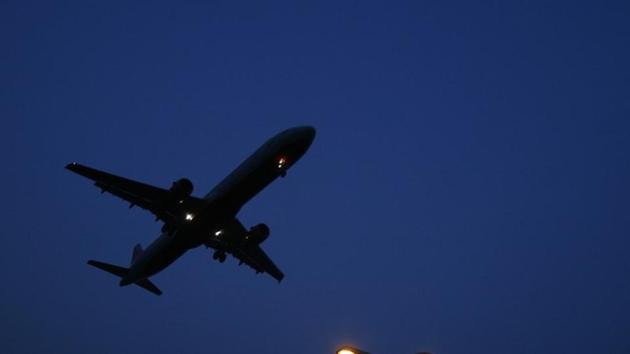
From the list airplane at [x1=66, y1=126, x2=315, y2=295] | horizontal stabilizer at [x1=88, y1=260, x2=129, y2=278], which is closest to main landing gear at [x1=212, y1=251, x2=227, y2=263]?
airplane at [x1=66, y1=126, x2=315, y2=295]

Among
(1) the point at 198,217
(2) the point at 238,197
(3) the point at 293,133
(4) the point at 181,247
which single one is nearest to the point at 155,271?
(4) the point at 181,247

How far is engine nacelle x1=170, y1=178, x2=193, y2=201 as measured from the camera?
38.6 meters

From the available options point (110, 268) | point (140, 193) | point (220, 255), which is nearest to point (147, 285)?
point (110, 268)

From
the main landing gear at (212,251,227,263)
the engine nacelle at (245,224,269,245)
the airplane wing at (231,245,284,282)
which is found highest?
the engine nacelle at (245,224,269,245)

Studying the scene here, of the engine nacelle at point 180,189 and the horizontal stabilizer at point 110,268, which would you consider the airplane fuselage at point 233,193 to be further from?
the horizontal stabilizer at point 110,268

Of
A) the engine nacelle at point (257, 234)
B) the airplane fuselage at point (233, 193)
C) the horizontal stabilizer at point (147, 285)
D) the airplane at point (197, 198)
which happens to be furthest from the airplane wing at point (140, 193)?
the horizontal stabilizer at point (147, 285)

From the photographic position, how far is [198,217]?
39.7m

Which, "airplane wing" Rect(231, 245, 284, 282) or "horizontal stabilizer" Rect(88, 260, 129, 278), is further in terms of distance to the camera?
"horizontal stabilizer" Rect(88, 260, 129, 278)

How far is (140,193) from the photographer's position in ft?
130

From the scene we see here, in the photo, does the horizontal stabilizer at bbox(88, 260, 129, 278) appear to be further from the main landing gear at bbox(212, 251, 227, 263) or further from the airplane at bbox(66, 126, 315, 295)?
the main landing gear at bbox(212, 251, 227, 263)

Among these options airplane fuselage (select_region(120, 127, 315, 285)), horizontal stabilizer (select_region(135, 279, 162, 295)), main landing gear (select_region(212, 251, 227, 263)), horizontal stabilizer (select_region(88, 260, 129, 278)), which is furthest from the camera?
horizontal stabilizer (select_region(135, 279, 162, 295))

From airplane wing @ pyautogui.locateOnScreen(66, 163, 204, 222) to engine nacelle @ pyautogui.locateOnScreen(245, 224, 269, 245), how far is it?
6549mm

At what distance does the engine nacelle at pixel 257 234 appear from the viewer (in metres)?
45.0

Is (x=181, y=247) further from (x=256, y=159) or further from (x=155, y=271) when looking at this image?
(x=256, y=159)
